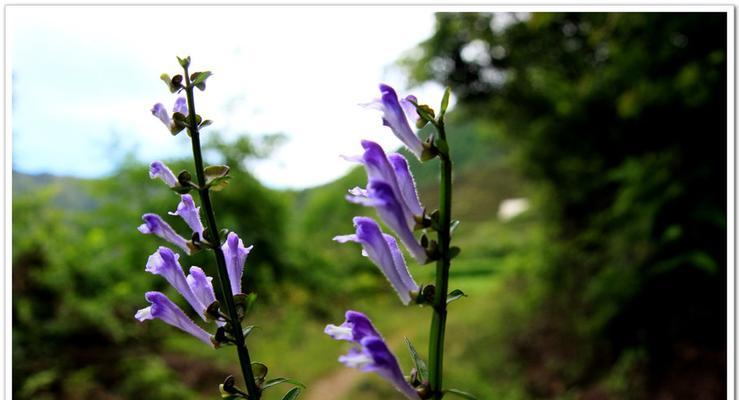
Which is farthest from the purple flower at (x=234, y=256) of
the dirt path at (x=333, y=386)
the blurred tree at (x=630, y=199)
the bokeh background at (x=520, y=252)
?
the dirt path at (x=333, y=386)

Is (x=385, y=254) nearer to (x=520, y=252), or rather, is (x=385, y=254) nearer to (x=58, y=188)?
(x=58, y=188)

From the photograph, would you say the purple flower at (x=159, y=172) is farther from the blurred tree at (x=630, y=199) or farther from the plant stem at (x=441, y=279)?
the blurred tree at (x=630, y=199)

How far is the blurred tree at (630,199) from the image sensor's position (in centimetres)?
322

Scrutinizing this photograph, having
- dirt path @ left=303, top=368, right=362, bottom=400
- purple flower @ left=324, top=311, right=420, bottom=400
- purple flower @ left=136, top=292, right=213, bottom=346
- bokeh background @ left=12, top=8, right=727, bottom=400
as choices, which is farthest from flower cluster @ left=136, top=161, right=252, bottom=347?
dirt path @ left=303, top=368, right=362, bottom=400

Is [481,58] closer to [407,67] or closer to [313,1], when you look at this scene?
[407,67]

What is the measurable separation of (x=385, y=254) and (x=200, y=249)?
146 millimetres

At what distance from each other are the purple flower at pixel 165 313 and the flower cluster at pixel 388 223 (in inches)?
5.4

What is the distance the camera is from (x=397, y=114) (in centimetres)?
54

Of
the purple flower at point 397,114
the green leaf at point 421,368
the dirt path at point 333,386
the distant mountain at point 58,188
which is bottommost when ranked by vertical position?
the green leaf at point 421,368

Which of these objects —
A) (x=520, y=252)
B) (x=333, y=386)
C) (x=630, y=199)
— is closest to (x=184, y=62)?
(x=630, y=199)

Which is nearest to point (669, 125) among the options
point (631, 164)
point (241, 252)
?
point (631, 164)

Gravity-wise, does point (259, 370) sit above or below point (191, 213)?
below

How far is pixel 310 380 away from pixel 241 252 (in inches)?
169

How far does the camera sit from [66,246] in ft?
11.2
